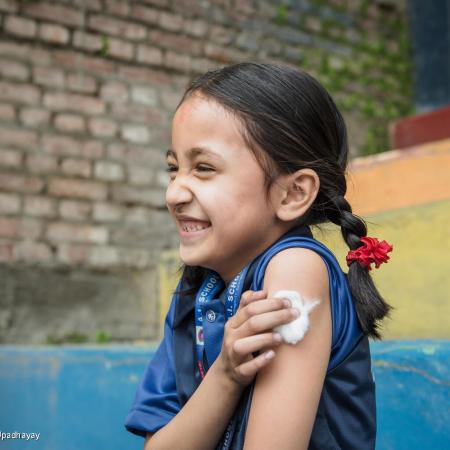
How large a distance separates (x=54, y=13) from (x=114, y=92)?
55cm

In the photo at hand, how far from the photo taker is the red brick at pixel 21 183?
371 cm

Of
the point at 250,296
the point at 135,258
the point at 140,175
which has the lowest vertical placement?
the point at 135,258

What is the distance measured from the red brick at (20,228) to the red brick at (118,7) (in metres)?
1.37

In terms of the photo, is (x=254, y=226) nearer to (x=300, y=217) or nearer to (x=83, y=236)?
(x=300, y=217)

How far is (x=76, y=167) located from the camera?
155 inches

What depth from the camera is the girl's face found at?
1262 millimetres

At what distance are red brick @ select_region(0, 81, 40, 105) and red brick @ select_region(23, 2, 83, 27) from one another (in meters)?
0.42

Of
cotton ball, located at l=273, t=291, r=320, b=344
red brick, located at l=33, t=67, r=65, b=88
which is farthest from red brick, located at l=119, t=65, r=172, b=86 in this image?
cotton ball, located at l=273, t=291, r=320, b=344

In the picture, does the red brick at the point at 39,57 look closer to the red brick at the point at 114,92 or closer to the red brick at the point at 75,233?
the red brick at the point at 114,92

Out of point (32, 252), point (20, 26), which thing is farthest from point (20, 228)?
point (20, 26)

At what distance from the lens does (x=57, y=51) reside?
3955 millimetres

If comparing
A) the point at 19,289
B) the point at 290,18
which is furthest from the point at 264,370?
the point at 290,18

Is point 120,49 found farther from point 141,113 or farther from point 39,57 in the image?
point 39,57

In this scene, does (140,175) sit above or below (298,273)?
below
